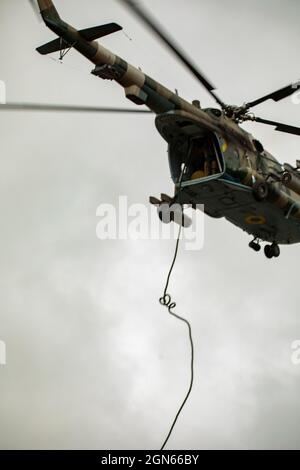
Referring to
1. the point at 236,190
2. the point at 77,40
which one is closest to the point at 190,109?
the point at 236,190

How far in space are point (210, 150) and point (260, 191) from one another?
83.5 inches

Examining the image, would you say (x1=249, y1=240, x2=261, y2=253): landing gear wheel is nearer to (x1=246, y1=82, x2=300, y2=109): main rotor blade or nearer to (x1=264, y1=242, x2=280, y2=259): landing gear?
(x1=264, y1=242, x2=280, y2=259): landing gear

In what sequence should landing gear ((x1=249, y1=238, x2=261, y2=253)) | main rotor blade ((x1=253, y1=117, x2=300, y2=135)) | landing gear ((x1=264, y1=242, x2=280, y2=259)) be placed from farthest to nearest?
landing gear ((x1=249, y1=238, x2=261, y2=253)) < landing gear ((x1=264, y1=242, x2=280, y2=259)) < main rotor blade ((x1=253, y1=117, x2=300, y2=135))

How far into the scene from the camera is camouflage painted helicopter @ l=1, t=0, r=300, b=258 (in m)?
19.0

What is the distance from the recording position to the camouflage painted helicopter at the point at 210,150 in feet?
62.5

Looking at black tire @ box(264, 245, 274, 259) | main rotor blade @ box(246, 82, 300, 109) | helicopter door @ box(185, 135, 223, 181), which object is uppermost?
main rotor blade @ box(246, 82, 300, 109)

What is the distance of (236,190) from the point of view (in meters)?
21.8

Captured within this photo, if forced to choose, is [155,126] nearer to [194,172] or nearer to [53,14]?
[194,172]

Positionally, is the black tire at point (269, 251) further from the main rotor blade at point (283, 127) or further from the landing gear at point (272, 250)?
the main rotor blade at point (283, 127)

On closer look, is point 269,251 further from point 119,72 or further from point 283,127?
point 119,72

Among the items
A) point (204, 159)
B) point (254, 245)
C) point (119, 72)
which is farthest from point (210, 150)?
point (254, 245)

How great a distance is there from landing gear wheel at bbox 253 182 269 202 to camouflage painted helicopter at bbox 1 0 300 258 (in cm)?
3

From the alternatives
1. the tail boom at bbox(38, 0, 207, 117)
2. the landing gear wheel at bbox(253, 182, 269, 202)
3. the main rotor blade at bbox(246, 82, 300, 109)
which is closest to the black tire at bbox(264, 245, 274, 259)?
the landing gear wheel at bbox(253, 182, 269, 202)

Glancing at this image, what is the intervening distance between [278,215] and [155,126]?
18.5 ft
